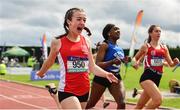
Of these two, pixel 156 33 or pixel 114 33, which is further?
pixel 156 33

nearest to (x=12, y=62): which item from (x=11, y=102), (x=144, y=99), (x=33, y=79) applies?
(x=33, y=79)

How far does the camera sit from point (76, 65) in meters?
5.95

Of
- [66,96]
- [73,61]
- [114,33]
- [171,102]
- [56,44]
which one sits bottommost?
[171,102]

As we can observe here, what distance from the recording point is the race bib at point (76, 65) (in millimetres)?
5954

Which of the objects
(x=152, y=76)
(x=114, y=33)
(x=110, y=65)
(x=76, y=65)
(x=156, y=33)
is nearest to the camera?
(x=76, y=65)

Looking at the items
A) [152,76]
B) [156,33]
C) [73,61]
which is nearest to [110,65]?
[152,76]

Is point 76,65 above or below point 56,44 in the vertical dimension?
below

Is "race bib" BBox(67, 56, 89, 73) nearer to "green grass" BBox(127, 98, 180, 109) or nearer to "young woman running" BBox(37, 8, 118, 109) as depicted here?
"young woman running" BBox(37, 8, 118, 109)

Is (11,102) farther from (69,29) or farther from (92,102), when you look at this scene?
(69,29)

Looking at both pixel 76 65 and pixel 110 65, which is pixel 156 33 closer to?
Result: pixel 110 65

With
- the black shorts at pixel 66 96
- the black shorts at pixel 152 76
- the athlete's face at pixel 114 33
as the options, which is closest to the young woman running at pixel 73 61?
the black shorts at pixel 66 96

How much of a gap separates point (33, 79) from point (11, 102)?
45.1 ft

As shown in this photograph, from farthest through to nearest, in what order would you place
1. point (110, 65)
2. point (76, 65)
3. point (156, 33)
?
point (156, 33), point (110, 65), point (76, 65)

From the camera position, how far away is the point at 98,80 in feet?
29.4
